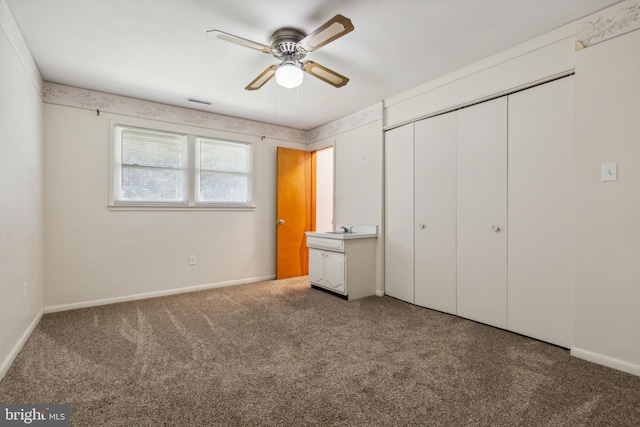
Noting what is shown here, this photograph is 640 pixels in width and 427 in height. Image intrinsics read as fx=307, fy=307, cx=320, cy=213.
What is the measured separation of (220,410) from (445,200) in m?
2.71

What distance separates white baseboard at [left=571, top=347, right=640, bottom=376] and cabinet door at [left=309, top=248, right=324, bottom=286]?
265 cm

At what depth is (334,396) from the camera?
5.81 ft

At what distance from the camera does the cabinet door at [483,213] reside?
277 cm

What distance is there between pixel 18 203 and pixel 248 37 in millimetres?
2245

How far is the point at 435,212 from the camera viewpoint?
10.9 feet

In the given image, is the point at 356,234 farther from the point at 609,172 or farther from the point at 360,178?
the point at 609,172

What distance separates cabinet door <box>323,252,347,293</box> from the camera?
→ 3.79m

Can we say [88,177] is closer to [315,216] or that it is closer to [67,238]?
[67,238]

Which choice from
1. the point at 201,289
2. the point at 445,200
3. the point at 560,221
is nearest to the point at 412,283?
the point at 445,200

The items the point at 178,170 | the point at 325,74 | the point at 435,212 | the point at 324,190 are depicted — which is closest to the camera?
the point at 325,74

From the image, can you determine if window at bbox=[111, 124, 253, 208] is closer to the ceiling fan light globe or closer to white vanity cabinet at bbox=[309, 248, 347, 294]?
white vanity cabinet at bbox=[309, 248, 347, 294]

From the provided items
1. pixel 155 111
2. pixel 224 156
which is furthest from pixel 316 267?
pixel 155 111

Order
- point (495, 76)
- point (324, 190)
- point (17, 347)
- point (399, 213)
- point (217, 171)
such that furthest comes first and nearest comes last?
point (324, 190) → point (217, 171) → point (399, 213) → point (495, 76) → point (17, 347)

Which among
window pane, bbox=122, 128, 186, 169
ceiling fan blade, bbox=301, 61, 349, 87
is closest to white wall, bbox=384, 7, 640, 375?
ceiling fan blade, bbox=301, 61, 349, 87
